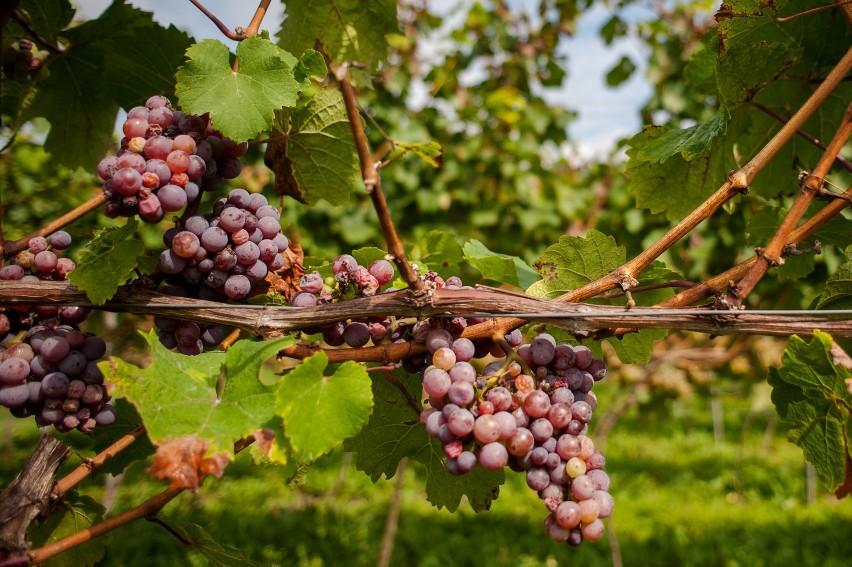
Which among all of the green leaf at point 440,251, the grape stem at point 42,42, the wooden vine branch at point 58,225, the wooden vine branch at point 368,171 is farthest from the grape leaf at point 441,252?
the grape stem at point 42,42

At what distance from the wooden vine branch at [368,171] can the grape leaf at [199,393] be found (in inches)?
8.6

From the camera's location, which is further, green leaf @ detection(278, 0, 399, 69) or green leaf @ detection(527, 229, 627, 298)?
green leaf @ detection(278, 0, 399, 69)

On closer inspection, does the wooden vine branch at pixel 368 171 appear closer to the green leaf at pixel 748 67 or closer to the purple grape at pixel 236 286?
the purple grape at pixel 236 286

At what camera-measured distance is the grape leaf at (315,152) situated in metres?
1.33

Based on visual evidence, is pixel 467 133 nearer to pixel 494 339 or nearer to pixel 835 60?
pixel 835 60

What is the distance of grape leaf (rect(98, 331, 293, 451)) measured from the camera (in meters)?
0.88

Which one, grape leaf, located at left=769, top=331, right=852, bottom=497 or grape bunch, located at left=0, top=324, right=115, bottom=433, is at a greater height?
grape leaf, located at left=769, top=331, right=852, bottom=497

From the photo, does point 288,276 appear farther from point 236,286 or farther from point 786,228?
point 786,228

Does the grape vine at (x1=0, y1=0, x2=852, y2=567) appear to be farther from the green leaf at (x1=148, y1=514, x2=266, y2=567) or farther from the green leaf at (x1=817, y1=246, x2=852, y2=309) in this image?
A: the green leaf at (x1=148, y1=514, x2=266, y2=567)

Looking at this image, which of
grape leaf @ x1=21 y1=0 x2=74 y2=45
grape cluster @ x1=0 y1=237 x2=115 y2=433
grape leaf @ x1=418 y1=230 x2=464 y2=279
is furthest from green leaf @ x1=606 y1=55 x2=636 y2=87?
grape cluster @ x1=0 y1=237 x2=115 y2=433

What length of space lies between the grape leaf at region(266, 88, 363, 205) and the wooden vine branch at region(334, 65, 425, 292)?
0.58m

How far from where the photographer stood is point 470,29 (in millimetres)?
6145

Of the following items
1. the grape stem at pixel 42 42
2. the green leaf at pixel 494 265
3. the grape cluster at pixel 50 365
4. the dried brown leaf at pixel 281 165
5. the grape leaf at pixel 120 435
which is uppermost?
the grape stem at pixel 42 42

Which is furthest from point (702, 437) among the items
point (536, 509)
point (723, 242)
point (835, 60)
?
point (835, 60)
